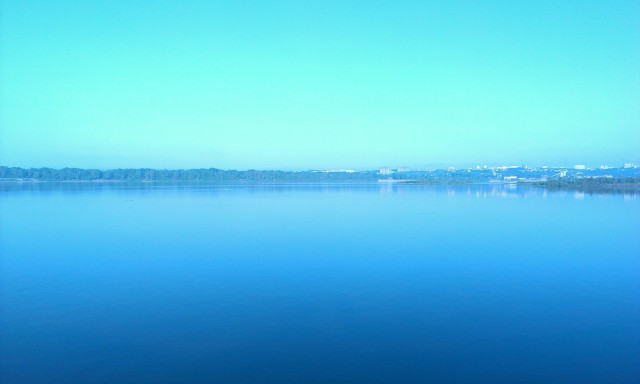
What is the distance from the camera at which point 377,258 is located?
301 inches

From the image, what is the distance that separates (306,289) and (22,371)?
3.02 m

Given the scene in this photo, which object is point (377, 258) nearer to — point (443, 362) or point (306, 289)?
point (306, 289)

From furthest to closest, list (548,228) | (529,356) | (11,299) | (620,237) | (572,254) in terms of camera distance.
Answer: (548,228), (620,237), (572,254), (11,299), (529,356)

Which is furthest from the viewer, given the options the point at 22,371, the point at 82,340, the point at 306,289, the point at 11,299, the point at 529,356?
the point at 306,289

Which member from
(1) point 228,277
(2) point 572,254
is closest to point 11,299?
(1) point 228,277

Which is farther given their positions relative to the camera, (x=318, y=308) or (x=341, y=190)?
(x=341, y=190)

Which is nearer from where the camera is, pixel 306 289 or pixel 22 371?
pixel 22 371

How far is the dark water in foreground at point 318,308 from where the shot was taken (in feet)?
12.0

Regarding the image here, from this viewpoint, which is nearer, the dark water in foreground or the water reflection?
the dark water in foreground

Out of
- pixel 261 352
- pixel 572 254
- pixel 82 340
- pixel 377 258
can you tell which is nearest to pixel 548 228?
pixel 572 254

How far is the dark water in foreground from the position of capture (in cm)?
366

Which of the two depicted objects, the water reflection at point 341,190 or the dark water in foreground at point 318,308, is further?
the water reflection at point 341,190

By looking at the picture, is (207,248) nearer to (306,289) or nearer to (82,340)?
(306,289)

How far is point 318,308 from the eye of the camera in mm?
5000
